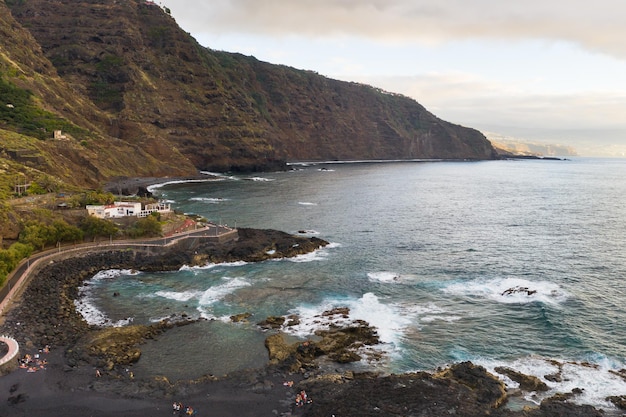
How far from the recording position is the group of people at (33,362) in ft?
124

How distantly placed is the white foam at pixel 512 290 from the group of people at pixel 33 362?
1795 inches

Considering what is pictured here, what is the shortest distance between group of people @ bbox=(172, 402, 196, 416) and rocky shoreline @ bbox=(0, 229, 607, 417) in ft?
2.57

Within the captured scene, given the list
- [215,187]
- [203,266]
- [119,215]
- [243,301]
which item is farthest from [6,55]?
[243,301]

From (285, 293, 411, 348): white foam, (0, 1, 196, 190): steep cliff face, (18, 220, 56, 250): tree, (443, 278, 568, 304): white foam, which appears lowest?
(285, 293, 411, 348): white foam

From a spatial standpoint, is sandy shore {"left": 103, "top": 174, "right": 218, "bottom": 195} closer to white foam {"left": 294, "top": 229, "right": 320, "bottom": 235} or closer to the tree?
the tree

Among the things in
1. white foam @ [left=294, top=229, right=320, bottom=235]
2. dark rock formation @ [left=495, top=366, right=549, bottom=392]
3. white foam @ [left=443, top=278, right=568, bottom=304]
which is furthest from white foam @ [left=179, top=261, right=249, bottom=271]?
dark rock formation @ [left=495, top=366, right=549, bottom=392]

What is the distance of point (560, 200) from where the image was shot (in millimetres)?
150375

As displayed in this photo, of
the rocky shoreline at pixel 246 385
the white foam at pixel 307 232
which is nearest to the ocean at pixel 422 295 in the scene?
the white foam at pixel 307 232

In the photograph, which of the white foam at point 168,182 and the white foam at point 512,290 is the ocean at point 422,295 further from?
the white foam at point 168,182

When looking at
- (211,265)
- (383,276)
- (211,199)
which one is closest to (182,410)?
(383,276)

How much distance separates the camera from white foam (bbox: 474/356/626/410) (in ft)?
119

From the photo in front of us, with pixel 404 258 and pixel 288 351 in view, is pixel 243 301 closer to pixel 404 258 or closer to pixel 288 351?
pixel 288 351

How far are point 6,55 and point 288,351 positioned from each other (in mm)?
174177

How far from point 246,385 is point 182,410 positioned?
5.56 meters
